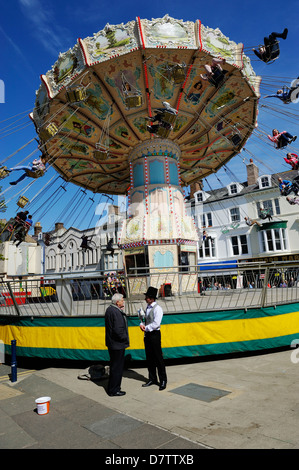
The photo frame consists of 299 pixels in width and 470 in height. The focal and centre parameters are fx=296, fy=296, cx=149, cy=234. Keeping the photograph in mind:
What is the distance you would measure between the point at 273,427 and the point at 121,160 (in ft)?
55.6

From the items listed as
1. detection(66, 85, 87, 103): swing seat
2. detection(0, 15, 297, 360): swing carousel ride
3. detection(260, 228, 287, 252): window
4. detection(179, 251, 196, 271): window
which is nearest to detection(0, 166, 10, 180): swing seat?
detection(0, 15, 297, 360): swing carousel ride

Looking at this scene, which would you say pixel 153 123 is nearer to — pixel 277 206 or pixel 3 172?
pixel 3 172

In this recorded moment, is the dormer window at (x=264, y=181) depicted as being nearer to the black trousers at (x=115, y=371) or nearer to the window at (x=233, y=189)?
the window at (x=233, y=189)

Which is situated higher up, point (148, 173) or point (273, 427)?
point (148, 173)

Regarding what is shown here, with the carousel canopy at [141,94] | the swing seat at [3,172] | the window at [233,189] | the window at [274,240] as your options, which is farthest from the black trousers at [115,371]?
the window at [233,189]

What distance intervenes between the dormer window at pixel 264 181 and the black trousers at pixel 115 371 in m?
29.6

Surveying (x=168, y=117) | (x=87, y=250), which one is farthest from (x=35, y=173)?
(x=87, y=250)

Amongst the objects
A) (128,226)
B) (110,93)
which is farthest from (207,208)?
(110,93)

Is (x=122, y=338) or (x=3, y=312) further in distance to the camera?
(x=3, y=312)

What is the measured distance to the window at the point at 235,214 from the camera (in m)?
33.1

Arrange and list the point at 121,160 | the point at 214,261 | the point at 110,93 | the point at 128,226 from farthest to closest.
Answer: the point at 214,261
the point at 121,160
the point at 128,226
the point at 110,93

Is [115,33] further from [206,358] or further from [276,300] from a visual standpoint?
[206,358]

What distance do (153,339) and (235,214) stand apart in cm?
2997

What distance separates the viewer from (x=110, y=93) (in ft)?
44.2
